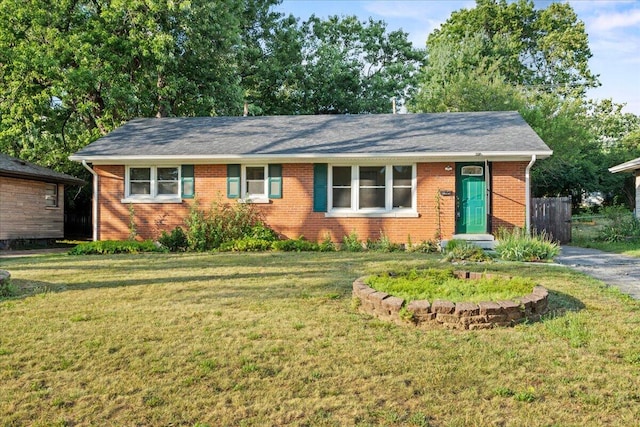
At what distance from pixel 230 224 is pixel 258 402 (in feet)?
34.4

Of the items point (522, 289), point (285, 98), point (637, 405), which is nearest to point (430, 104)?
point (285, 98)

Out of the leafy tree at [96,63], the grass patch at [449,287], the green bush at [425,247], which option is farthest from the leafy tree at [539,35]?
the grass patch at [449,287]

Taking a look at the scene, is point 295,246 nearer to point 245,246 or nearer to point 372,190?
point 245,246

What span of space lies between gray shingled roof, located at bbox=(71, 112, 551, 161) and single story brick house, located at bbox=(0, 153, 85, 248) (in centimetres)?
334

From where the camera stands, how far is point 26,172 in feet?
52.2

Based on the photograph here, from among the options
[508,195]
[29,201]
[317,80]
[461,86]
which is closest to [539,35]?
[461,86]

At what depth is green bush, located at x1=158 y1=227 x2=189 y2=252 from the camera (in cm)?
1301

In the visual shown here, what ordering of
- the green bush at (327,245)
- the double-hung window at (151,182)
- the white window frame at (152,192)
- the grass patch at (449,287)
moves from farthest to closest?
the double-hung window at (151,182)
the white window frame at (152,192)
the green bush at (327,245)
the grass patch at (449,287)

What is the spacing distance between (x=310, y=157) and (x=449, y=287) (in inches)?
300

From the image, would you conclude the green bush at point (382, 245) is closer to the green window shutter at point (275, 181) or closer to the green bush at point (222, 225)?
the green bush at point (222, 225)

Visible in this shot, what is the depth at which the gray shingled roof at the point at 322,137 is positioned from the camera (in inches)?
510

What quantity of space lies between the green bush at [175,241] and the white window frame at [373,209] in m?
3.99

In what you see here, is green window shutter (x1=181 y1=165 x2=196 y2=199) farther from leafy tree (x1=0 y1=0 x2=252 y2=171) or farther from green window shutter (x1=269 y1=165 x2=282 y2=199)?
leafy tree (x1=0 y1=0 x2=252 y2=171)

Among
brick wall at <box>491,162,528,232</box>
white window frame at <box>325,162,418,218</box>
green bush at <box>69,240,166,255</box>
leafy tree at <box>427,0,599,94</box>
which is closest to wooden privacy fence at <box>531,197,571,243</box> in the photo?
brick wall at <box>491,162,528,232</box>
